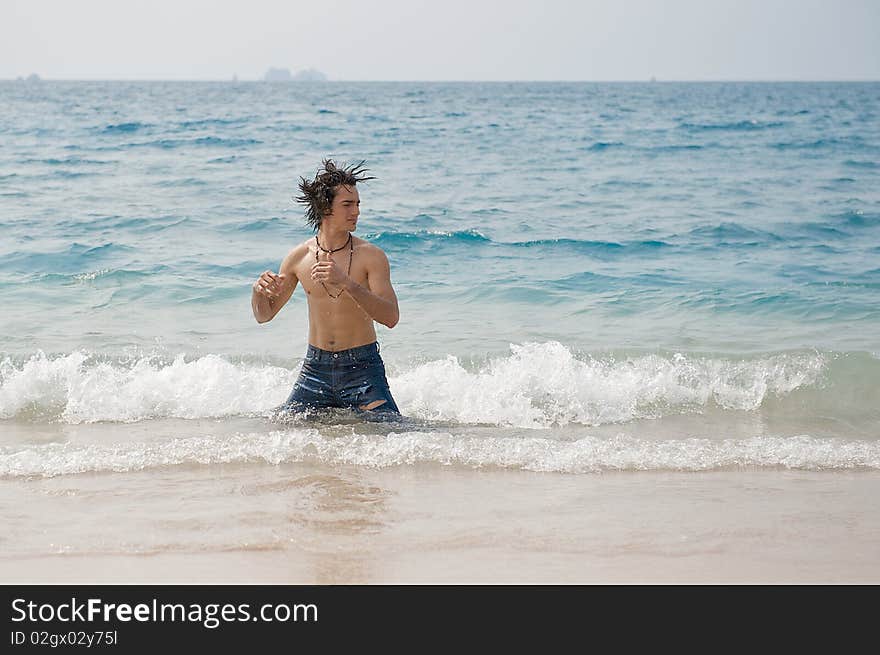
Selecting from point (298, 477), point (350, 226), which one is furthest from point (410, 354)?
point (298, 477)

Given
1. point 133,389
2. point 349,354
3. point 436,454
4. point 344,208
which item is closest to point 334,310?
point 349,354

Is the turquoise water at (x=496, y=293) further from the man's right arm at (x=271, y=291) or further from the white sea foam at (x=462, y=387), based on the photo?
the man's right arm at (x=271, y=291)

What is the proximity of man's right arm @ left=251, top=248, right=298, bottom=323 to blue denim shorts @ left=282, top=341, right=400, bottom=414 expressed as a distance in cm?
38

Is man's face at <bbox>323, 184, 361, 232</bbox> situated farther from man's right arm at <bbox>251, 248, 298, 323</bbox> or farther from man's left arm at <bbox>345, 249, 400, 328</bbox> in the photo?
man's right arm at <bbox>251, 248, 298, 323</bbox>

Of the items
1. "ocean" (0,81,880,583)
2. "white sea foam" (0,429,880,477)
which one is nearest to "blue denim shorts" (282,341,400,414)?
"ocean" (0,81,880,583)

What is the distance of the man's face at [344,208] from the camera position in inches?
209

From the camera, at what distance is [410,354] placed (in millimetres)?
7863

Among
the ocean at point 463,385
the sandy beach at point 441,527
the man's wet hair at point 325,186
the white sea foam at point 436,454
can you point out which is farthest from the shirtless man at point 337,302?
the sandy beach at point 441,527

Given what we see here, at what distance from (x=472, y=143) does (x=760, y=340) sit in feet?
53.9

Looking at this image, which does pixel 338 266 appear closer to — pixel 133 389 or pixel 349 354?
pixel 349 354

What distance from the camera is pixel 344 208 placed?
5.34 metres

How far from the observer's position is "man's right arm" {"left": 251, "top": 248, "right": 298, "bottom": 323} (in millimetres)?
5270

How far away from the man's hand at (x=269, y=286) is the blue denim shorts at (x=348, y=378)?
19.1 inches
